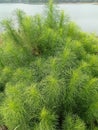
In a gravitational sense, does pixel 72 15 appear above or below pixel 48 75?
below

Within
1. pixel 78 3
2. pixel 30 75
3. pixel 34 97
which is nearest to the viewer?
pixel 34 97

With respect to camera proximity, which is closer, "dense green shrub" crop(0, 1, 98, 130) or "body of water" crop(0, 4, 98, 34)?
"dense green shrub" crop(0, 1, 98, 130)

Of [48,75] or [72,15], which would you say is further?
[72,15]

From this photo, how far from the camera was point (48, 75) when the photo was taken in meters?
1.55

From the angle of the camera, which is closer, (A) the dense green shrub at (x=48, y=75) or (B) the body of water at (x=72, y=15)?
(A) the dense green shrub at (x=48, y=75)

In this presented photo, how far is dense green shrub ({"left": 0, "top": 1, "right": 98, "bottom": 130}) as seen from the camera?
1.43m

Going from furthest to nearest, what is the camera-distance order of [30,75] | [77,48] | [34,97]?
[77,48] < [30,75] < [34,97]

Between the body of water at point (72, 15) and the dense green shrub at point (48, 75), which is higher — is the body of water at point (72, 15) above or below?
below

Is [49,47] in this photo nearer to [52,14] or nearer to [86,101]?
[52,14]

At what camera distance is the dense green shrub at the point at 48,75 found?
1428 mm

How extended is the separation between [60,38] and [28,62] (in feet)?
0.95

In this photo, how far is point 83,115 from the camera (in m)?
1.59

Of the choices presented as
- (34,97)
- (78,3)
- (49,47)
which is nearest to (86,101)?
(34,97)

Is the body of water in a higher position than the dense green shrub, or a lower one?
lower
